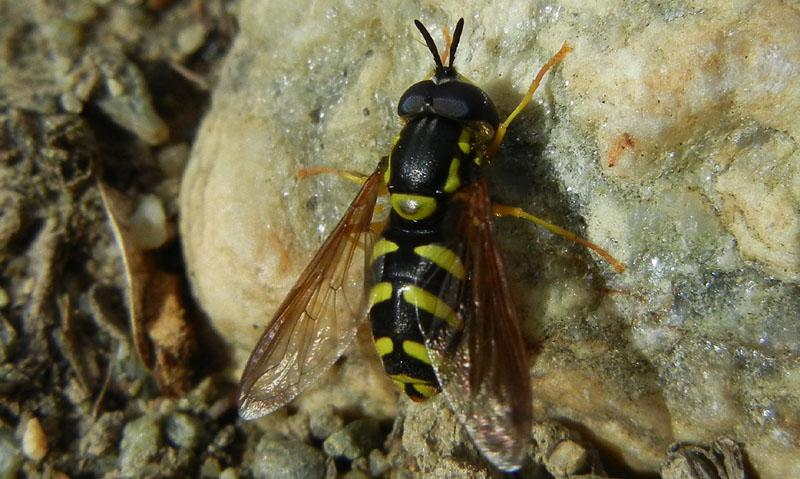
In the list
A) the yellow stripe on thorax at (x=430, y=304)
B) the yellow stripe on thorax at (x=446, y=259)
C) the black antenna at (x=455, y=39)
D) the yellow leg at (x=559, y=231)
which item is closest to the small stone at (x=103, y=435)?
the yellow stripe on thorax at (x=430, y=304)

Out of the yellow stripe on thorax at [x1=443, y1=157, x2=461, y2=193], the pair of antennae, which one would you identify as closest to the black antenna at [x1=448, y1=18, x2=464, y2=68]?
the pair of antennae

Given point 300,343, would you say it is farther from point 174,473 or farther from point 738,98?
point 738,98

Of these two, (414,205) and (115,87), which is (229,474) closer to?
(414,205)

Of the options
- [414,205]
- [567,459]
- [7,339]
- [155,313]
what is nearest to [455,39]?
[414,205]

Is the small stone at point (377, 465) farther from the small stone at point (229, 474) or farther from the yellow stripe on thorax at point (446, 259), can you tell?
the yellow stripe on thorax at point (446, 259)

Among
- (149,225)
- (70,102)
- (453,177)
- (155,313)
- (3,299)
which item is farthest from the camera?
(70,102)

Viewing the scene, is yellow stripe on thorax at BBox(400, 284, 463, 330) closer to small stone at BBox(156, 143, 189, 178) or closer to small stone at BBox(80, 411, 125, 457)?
small stone at BBox(80, 411, 125, 457)

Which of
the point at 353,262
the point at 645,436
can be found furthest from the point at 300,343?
the point at 645,436
